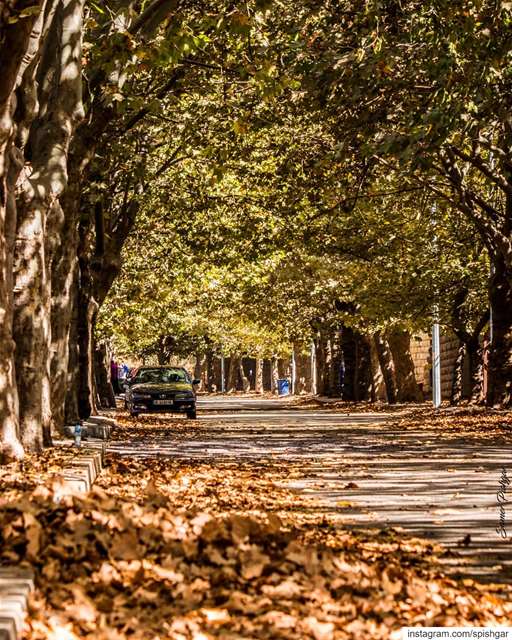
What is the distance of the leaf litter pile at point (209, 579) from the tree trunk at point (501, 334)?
2018 cm

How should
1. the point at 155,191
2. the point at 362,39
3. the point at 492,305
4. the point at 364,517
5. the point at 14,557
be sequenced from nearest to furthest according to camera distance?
1. the point at 14,557
2. the point at 364,517
3. the point at 362,39
4. the point at 492,305
5. the point at 155,191

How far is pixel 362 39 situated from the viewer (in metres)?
17.5

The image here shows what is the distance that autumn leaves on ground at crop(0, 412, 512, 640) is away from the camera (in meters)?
5.73

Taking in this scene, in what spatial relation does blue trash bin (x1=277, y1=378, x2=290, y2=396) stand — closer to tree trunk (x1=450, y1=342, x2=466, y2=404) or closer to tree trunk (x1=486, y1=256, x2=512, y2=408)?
Result: tree trunk (x1=450, y1=342, x2=466, y2=404)

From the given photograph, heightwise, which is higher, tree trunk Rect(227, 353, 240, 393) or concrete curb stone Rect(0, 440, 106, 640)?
tree trunk Rect(227, 353, 240, 393)

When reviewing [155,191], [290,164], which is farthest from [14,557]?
[155,191]

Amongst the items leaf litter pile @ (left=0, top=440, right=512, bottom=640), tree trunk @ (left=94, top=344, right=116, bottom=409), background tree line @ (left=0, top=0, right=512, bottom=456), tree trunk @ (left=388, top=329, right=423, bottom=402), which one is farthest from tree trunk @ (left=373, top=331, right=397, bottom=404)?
leaf litter pile @ (left=0, top=440, right=512, bottom=640)

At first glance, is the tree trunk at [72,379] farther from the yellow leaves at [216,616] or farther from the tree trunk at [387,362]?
the tree trunk at [387,362]

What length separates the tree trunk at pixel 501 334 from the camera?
28609 millimetres

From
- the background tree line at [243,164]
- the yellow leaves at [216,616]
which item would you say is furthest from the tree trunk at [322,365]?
the yellow leaves at [216,616]

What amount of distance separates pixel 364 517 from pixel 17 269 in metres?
5.93

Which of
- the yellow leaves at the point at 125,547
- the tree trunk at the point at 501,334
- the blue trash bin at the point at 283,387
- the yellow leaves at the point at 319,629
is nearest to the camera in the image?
the yellow leaves at the point at 319,629

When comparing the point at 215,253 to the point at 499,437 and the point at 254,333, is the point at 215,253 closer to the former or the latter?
the point at 499,437

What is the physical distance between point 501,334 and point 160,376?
1222 cm
